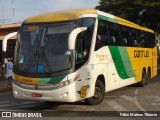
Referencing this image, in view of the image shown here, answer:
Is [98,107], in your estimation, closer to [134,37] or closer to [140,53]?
[134,37]

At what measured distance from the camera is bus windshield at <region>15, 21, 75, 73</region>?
1109 centimetres

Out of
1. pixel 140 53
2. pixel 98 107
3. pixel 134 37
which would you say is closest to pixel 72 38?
pixel 98 107

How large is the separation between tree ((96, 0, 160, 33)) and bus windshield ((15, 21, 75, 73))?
103ft

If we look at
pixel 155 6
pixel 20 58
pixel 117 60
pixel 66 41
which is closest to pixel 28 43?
pixel 20 58

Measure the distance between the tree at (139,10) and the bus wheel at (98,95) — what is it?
98.2 ft

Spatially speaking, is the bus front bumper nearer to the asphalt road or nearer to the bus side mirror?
the asphalt road

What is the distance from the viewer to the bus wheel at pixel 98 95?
1252 cm

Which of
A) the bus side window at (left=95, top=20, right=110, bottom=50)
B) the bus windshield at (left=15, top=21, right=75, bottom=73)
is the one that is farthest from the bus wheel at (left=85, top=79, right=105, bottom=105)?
the bus windshield at (left=15, top=21, right=75, bottom=73)

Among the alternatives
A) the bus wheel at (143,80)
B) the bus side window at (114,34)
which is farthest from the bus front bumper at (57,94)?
the bus wheel at (143,80)

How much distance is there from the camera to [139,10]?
43.5 meters

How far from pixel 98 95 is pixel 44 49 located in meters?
2.71

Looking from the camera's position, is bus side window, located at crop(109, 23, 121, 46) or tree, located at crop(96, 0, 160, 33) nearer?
bus side window, located at crop(109, 23, 121, 46)

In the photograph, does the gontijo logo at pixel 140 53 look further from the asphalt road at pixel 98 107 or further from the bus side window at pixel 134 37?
the asphalt road at pixel 98 107

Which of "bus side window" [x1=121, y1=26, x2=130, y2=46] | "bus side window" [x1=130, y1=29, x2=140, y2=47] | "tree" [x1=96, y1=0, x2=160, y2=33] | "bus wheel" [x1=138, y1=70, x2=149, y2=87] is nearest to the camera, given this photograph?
"bus side window" [x1=121, y1=26, x2=130, y2=46]
